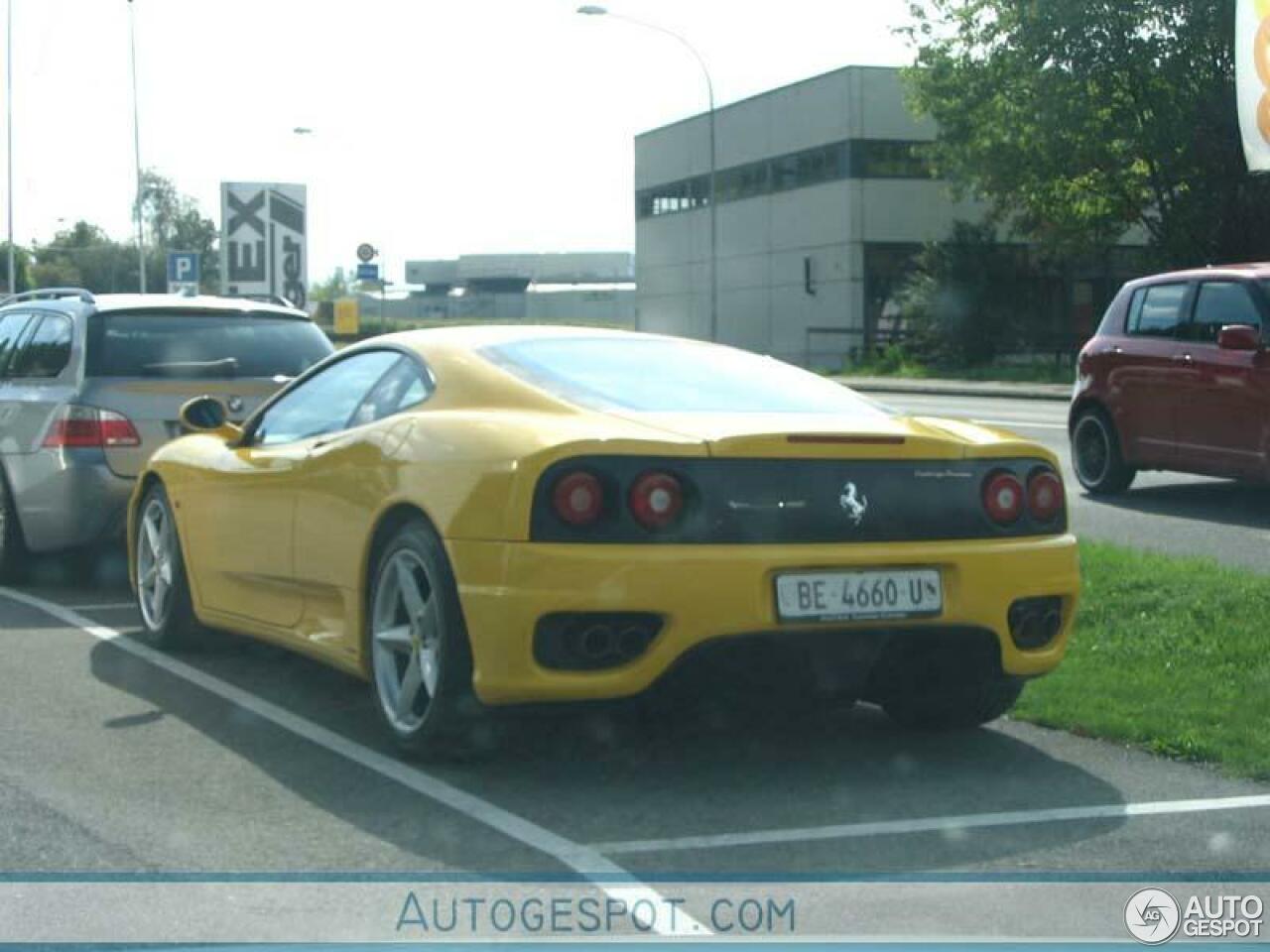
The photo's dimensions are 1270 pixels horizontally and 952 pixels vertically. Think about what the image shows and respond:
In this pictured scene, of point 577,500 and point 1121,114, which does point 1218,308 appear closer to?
point 577,500

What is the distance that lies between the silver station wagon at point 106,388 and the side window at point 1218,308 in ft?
20.7

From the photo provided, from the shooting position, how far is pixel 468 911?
182 inches

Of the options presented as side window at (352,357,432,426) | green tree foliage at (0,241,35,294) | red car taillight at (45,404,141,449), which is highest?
green tree foliage at (0,241,35,294)

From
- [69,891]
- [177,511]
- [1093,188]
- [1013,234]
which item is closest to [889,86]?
[1013,234]

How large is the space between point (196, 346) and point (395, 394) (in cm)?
429

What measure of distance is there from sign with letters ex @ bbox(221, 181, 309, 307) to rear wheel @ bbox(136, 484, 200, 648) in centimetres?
1382

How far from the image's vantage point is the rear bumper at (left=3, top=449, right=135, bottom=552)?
10.4 meters

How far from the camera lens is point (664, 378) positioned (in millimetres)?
6758

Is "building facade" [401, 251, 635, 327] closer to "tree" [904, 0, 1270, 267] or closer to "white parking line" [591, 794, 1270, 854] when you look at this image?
"tree" [904, 0, 1270, 267]

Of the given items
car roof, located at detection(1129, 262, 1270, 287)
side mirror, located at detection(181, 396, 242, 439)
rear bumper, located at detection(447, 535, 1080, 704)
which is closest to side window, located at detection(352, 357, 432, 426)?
rear bumper, located at detection(447, 535, 1080, 704)

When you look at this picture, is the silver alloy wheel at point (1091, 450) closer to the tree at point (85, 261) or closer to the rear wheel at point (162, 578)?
the rear wheel at point (162, 578)

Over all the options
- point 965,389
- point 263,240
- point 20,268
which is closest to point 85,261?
point 20,268

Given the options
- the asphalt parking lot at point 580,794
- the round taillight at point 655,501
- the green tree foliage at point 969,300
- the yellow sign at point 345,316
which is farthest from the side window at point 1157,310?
the green tree foliage at point 969,300

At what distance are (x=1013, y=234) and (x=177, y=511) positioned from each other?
139ft
